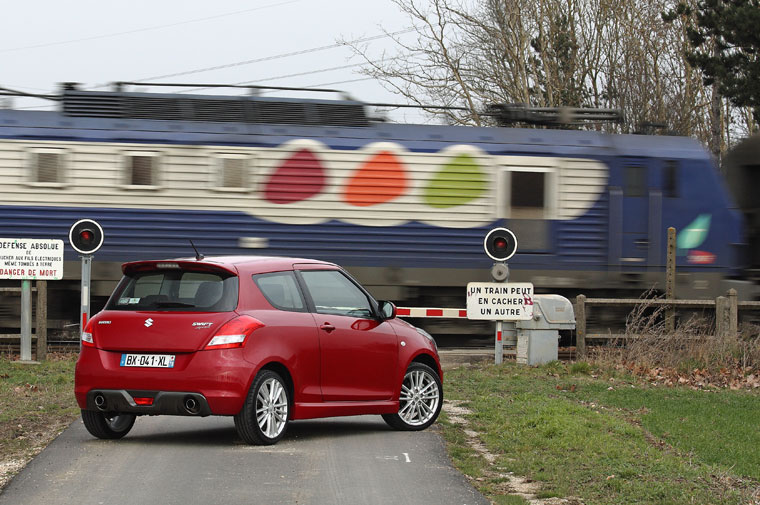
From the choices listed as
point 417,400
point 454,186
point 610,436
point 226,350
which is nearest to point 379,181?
point 454,186

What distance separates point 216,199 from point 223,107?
5.63 feet

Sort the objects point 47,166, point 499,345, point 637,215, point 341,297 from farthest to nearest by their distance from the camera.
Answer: point 637,215, point 47,166, point 499,345, point 341,297

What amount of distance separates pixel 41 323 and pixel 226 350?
9.72m

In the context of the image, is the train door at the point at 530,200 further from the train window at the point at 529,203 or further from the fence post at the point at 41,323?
the fence post at the point at 41,323

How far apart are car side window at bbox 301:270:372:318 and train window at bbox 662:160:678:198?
11989mm

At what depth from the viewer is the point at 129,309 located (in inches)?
406

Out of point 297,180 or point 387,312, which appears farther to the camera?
point 297,180

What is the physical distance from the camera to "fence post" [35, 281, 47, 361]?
1867cm

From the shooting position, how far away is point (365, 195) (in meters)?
21.8

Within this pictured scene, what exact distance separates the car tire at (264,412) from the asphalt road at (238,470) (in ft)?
0.44

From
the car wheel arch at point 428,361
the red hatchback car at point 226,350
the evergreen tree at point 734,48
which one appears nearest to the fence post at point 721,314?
the car wheel arch at point 428,361

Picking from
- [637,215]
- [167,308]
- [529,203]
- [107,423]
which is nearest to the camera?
[167,308]

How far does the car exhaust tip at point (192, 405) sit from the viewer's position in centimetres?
990

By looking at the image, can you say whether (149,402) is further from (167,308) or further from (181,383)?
(167,308)
